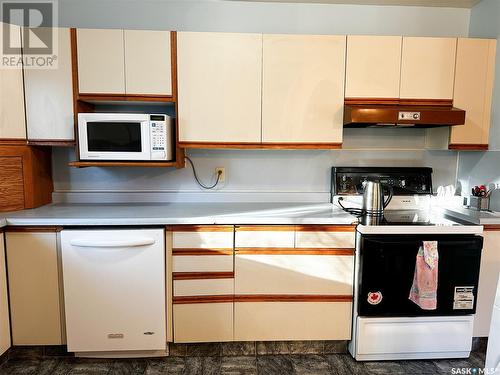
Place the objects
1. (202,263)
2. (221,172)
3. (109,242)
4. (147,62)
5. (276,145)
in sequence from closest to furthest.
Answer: (109,242) < (202,263) < (147,62) < (276,145) < (221,172)

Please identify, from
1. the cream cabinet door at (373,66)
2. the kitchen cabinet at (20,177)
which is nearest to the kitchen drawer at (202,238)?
the kitchen cabinet at (20,177)

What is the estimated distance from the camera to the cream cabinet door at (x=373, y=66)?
7.20 ft

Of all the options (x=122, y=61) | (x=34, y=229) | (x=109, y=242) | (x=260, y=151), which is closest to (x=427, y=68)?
(x=260, y=151)

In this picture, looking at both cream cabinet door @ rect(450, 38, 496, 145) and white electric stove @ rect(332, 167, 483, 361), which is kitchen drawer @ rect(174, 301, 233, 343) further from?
cream cabinet door @ rect(450, 38, 496, 145)

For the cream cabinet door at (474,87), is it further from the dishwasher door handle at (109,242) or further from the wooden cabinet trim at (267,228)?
the dishwasher door handle at (109,242)

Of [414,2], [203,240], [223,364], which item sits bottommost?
[223,364]

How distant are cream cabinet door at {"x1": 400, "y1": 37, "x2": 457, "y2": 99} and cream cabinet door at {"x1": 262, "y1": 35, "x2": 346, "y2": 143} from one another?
0.42 metres

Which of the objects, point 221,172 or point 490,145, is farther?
point 221,172

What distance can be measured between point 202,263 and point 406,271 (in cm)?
119

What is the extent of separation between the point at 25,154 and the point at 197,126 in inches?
44.2

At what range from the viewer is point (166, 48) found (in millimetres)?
2137

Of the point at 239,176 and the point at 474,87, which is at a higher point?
the point at 474,87

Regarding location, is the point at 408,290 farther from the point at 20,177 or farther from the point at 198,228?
the point at 20,177

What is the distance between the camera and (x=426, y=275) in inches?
76.6
